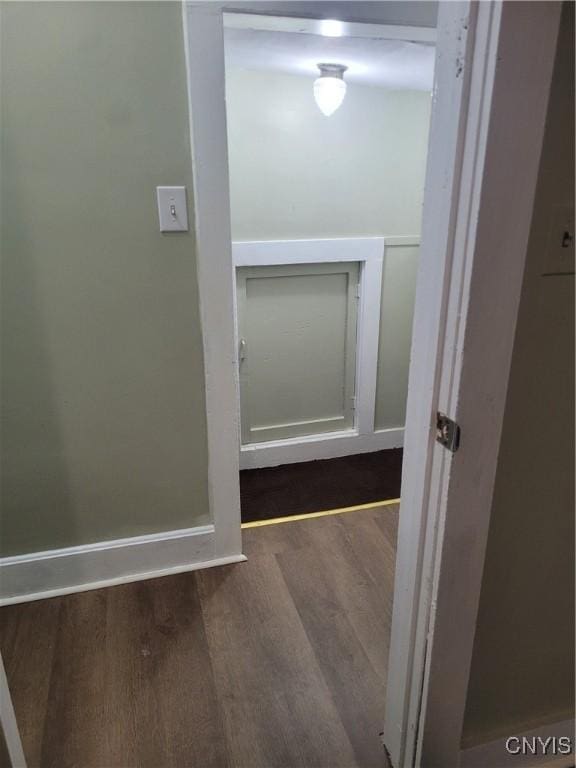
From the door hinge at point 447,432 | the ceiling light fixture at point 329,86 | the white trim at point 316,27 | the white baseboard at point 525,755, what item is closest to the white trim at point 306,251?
the ceiling light fixture at point 329,86

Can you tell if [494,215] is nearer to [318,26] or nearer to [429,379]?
[429,379]

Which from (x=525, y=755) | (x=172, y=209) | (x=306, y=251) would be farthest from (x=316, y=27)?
(x=525, y=755)

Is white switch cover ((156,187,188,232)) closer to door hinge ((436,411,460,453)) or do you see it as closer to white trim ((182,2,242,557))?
white trim ((182,2,242,557))

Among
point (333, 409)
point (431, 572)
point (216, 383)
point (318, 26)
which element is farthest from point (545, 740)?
point (318, 26)

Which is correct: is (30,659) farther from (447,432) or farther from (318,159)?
(318,159)

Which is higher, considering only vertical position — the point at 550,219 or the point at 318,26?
the point at 318,26

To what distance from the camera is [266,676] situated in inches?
60.2

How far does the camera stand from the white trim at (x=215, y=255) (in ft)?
4.77

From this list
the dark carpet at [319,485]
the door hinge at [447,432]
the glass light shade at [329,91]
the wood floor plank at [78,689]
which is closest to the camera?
the door hinge at [447,432]

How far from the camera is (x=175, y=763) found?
1296 millimetres

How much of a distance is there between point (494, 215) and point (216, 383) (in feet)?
3.78

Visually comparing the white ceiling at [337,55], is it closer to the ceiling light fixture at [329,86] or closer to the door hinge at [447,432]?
the ceiling light fixture at [329,86]

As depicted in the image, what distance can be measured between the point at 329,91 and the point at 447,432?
5.22ft

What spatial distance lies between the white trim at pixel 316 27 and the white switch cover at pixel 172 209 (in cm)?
48
